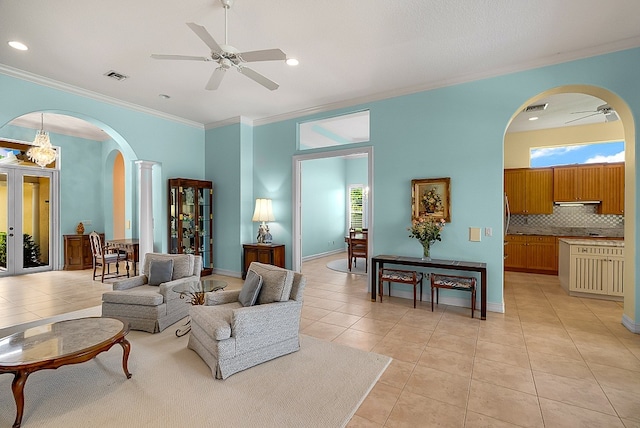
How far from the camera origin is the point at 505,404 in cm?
226

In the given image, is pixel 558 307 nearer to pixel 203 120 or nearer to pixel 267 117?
pixel 267 117

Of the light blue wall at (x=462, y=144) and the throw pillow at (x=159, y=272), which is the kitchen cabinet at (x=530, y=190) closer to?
the light blue wall at (x=462, y=144)

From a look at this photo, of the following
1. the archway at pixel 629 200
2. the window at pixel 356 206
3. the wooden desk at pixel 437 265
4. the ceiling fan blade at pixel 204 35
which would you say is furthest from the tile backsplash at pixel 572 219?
the ceiling fan blade at pixel 204 35

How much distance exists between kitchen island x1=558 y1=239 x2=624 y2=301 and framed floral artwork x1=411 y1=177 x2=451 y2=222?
2.40 meters

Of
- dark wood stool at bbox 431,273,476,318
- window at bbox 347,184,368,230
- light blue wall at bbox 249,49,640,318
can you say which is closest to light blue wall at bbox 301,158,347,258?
window at bbox 347,184,368,230

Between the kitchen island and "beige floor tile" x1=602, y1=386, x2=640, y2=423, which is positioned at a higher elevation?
the kitchen island

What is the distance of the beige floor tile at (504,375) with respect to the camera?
2490mm

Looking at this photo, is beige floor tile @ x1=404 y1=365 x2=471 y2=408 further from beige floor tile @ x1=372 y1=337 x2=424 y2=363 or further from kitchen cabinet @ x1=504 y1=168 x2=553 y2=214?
kitchen cabinet @ x1=504 y1=168 x2=553 y2=214

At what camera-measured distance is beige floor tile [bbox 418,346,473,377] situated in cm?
275

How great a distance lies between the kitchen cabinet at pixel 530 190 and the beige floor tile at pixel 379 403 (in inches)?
246

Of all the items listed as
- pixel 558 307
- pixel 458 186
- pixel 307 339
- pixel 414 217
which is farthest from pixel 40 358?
pixel 558 307

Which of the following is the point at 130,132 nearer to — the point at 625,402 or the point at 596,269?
the point at 625,402

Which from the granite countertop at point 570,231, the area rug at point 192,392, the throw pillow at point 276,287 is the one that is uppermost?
the granite countertop at point 570,231

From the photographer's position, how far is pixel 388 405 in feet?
7.38
